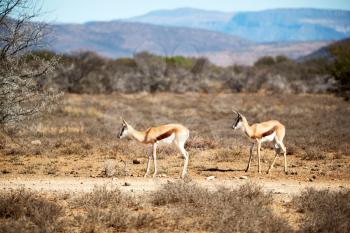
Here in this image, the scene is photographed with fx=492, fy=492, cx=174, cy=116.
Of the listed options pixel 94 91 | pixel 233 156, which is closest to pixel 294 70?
pixel 94 91

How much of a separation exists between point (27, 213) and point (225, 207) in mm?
3940

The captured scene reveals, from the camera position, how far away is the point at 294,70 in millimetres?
74750

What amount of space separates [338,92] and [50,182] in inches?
1427

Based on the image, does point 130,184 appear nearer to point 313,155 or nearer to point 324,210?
point 324,210

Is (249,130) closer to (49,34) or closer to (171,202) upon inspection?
(171,202)

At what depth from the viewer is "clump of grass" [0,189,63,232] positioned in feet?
29.2

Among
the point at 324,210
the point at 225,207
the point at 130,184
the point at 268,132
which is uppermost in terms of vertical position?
the point at 268,132

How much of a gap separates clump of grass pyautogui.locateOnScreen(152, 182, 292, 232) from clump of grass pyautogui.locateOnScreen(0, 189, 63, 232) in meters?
2.28

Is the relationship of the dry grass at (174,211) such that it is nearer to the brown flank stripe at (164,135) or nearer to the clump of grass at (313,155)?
the brown flank stripe at (164,135)

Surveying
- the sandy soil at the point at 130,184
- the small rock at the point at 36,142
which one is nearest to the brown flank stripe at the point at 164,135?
the sandy soil at the point at 130,184

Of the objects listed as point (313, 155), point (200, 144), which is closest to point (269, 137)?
point (313, 155)

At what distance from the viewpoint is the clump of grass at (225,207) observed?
9.22 meters

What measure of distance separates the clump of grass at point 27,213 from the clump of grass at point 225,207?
2.28 metres

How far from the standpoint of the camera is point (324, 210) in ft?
33.2
